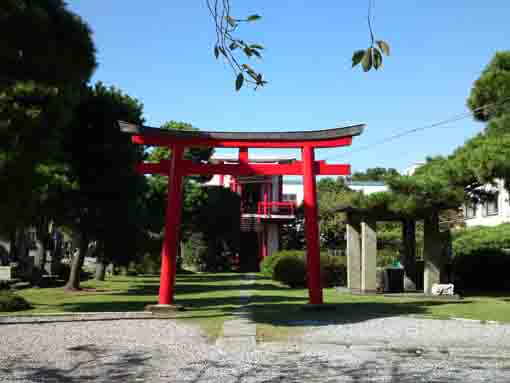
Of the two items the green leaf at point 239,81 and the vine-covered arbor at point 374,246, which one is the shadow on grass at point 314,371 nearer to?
the green leaf at point 239,81

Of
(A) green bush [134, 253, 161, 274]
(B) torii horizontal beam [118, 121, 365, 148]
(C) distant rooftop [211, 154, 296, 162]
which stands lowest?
(A) green bush [134, 253, 161, 274]

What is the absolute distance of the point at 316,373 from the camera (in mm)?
6816

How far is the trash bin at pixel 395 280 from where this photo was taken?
66.9 ft

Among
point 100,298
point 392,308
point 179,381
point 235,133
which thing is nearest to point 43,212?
point 100,298

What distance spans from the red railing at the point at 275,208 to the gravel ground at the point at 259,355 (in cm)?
2790

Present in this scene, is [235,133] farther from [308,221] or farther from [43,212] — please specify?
[43,212]

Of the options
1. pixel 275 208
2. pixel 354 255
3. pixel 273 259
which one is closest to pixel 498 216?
pixel 275 208

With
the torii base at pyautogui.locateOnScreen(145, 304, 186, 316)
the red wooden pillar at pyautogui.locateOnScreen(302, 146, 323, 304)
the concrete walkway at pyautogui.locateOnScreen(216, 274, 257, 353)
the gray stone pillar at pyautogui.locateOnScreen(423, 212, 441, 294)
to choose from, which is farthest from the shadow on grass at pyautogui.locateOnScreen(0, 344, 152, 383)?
the gray stone pillar at pyautogui.locateOnScreen(423, 212, 441, 294)

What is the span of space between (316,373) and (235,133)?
8392 millimetres

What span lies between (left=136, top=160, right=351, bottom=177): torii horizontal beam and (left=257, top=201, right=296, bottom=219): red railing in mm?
24221

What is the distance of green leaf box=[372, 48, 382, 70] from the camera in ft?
12.5

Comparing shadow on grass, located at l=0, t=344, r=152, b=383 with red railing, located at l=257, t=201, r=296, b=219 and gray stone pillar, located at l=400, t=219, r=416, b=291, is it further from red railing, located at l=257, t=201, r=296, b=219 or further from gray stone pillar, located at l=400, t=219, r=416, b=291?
red railing, located at l=257, t=201, r=296, b=219

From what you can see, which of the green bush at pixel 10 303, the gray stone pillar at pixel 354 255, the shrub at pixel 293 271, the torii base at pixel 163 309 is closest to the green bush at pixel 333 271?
the shrub at pixel 293 271

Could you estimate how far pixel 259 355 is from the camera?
7.98 m
